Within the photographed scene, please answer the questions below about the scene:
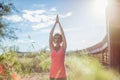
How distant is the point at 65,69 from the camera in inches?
117

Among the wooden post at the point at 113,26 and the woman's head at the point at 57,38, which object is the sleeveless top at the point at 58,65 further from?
the wooden post at the point at 113,26

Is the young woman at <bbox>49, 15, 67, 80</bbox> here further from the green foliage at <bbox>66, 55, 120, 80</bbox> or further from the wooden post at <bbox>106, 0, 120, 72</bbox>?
the wooden post at <bbox>106, 0, 120, 72</bbox>

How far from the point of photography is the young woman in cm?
296

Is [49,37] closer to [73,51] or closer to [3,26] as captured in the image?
[73,51]

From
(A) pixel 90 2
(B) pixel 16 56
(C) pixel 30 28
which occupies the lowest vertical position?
(B) pixel 16 56

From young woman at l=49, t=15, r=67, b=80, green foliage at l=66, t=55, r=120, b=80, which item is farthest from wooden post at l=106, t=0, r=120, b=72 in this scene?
young woman at l=49, t=15, r=67, b=80

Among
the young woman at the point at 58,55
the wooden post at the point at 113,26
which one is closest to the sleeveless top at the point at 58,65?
the young woman at the point at 58,55

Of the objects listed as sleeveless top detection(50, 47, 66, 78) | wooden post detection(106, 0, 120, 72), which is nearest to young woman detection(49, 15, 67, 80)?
sleeveless top detection(50, 47, 66, 78)

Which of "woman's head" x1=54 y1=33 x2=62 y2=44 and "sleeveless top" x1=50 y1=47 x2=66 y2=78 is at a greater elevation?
"woman's head" x1=54 y1=33 x2=62 y2=44

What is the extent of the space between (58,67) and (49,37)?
0.27m

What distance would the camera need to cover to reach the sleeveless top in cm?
296

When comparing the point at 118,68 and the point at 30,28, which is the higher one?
the point at 30,28

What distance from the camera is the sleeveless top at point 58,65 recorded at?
2957 millimetres

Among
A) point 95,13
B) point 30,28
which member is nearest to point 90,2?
point 95,13
